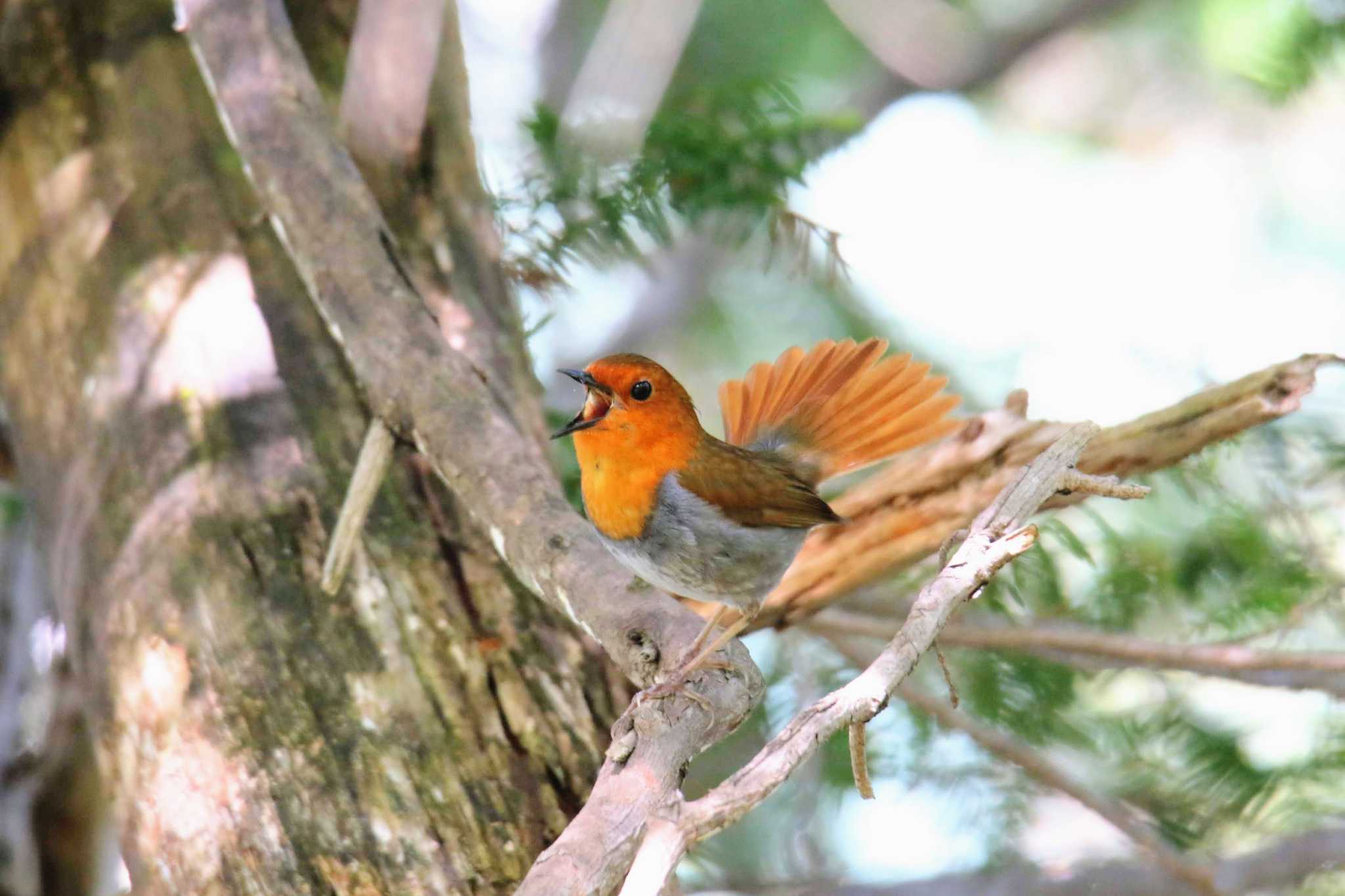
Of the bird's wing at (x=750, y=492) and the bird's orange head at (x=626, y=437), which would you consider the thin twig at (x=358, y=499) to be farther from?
the bird's wing at (x=750, y=492)

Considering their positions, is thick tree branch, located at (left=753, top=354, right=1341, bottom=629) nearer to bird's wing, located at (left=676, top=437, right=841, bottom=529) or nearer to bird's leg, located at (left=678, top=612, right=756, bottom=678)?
bird's wing, located at (left=676, top=437, right=841, bottom=529)

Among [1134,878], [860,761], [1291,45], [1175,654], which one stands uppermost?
[1291,45]

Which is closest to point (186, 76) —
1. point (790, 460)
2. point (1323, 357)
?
point (790, 460)

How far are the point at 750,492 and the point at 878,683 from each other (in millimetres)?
1239

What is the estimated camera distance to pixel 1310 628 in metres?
4.20

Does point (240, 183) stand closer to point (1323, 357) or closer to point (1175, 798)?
point (1323, 357)

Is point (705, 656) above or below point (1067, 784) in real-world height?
above

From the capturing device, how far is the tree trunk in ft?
8.39

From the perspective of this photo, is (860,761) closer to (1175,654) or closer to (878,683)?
(878,683)

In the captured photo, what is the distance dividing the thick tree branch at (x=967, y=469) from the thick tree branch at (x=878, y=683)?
2.61 ft

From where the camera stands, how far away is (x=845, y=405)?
3301 mm

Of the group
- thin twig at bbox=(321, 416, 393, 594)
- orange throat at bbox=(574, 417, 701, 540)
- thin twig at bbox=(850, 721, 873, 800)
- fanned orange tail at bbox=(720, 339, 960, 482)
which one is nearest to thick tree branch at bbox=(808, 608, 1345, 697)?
fanned orange tail at bbox=(720, 339, 960, 482)

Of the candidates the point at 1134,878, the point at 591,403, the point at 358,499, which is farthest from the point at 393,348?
the point at 1134,878

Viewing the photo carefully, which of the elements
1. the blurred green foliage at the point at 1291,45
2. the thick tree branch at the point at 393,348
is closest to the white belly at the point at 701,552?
the thick tree branch at the point at 393,348
